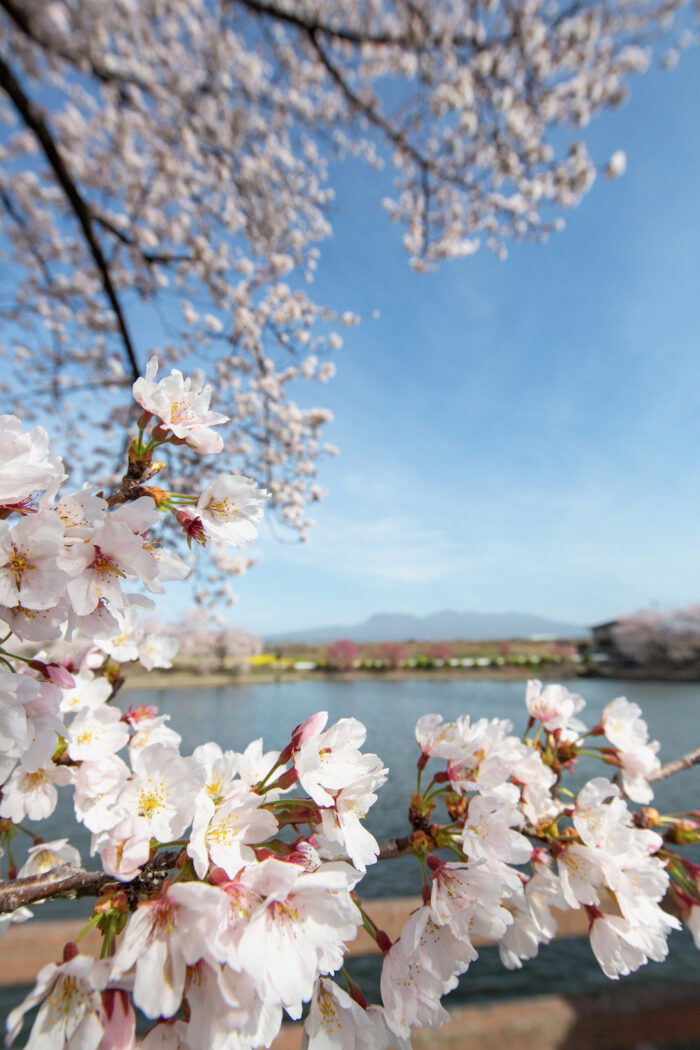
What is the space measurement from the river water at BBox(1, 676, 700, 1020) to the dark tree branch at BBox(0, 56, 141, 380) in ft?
11.1

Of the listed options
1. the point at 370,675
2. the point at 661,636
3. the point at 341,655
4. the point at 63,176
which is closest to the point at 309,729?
the point at 63,176

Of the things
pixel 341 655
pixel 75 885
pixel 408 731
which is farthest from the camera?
pixel 341 655

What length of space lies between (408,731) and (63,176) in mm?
11271

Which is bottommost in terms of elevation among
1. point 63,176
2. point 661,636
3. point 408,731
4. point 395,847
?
point 408,731

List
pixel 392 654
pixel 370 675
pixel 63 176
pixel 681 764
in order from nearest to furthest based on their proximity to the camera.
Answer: pixel 681 764 → pixel 63 176 → pixel 370 675 → pixel 392 654

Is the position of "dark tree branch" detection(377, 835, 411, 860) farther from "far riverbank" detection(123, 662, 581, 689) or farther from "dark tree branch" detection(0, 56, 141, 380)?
"far riverbank" detection(123, 662, 581, 689)

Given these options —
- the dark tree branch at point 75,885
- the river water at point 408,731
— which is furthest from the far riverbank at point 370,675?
the dark tree branch at point 75,885

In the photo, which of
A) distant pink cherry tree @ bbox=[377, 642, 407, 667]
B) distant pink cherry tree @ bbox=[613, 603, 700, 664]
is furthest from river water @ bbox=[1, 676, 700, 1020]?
distant pink cherry tree @ bbox=[613, 603, 700, 664]

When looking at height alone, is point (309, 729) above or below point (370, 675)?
above

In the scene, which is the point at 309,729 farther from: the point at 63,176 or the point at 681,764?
the point at 63,176

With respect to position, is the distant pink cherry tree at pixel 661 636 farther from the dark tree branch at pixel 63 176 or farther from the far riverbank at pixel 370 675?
the dark tree branch at pixel 63 176

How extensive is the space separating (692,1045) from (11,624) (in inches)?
127

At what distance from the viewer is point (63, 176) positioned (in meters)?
3.17

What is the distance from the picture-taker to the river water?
3.36 m
